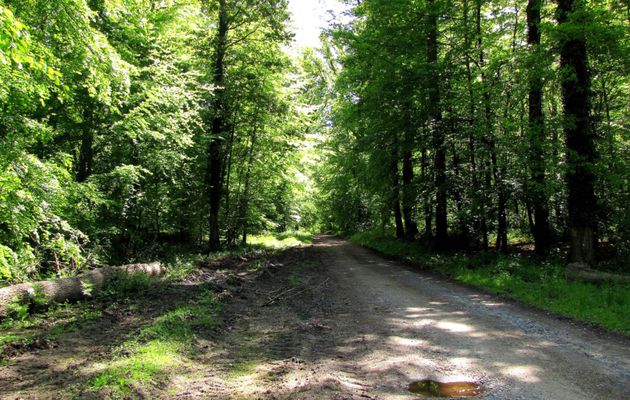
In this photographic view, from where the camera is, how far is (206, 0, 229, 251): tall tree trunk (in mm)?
17500

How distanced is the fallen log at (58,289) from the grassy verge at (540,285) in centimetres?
975

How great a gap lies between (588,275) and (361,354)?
269 inches

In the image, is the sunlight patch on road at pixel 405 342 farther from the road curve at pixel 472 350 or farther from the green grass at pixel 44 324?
the green grass at pixel 44 324

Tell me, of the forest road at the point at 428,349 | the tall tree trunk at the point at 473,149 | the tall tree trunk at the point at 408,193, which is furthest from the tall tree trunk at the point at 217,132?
the tall tree trunk at the point at 473,149

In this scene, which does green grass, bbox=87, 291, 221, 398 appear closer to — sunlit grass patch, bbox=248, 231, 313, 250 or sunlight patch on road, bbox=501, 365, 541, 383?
sunlight patch on road, bbox=501, 365, 541, 383

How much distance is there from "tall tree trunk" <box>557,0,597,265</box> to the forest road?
328cm

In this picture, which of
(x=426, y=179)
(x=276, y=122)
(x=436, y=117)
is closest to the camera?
(x=436, y=117)

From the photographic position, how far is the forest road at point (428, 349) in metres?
4.60

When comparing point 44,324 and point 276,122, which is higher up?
point 276,122

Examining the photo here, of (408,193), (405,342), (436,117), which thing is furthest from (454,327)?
(436,117)

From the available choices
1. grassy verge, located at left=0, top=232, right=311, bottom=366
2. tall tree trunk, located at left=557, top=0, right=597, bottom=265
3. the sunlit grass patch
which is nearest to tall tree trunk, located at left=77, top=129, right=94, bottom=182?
grassy verge, located at left=0, top=232, right=311, bottom=366

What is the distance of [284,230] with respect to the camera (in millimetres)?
39500

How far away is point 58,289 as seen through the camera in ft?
26.6

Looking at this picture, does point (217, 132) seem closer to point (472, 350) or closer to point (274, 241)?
point (274, 241)
